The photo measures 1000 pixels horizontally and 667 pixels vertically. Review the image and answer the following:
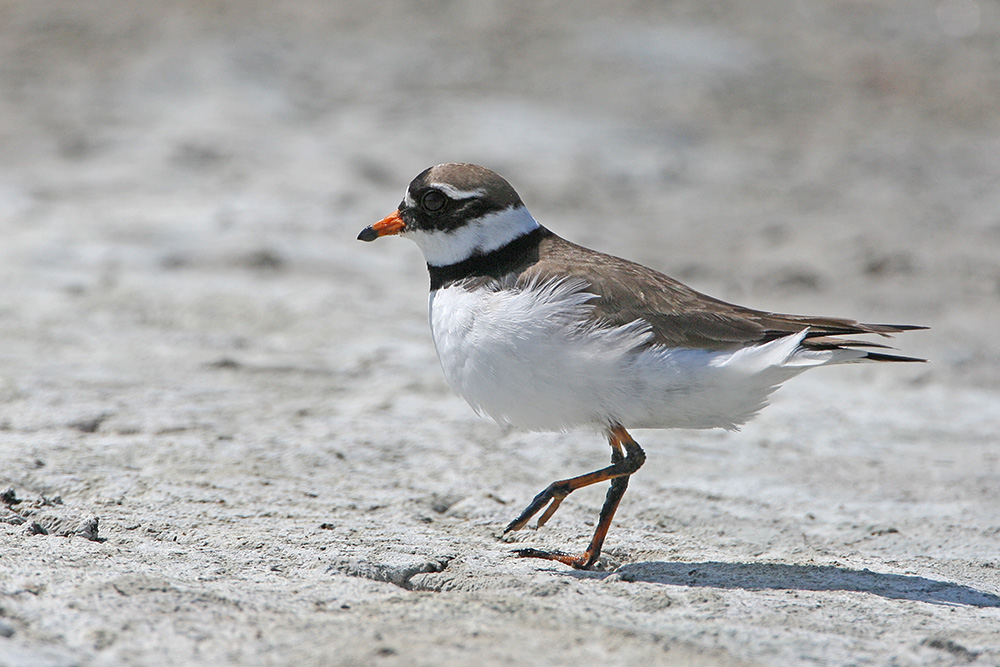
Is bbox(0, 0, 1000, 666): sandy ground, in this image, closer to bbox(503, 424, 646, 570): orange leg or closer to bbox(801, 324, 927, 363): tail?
bbox(503, 424, 646, 570): orange leg

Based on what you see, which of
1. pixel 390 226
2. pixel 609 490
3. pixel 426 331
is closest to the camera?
pixel 609 490

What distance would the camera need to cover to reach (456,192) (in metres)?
4.64

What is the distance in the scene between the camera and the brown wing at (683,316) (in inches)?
161

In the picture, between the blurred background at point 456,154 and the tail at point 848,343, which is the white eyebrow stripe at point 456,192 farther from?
the blurred background at point 456,154

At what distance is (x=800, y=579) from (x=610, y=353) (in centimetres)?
107

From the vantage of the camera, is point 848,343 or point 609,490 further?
point 609,490

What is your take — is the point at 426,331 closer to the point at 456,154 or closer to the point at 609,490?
the point at 609,490

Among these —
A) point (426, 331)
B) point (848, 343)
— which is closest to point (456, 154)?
point (426, 331)

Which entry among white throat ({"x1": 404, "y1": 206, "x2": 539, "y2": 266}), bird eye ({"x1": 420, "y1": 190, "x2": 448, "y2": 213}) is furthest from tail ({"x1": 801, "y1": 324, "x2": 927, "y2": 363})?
bird eye ({"x1": 420, "y1": 190, "x2": 448, "y2": 213})

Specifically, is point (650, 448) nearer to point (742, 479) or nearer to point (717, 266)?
point (742, 479)

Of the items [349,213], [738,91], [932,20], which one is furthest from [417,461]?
[932,20]

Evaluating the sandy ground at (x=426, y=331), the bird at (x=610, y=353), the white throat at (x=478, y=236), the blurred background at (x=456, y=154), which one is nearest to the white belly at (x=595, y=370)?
the bird at (x=610, y=353)

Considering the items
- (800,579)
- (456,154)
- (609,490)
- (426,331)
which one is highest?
(456,154)

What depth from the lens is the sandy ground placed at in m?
3.51
